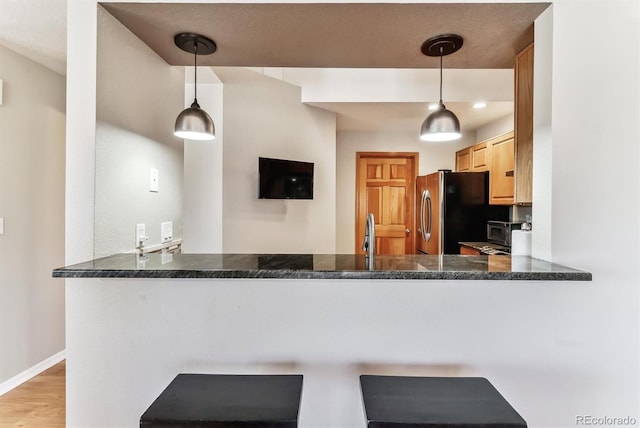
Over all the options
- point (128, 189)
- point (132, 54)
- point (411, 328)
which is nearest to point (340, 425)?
point (411, 328)

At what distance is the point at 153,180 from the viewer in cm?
182

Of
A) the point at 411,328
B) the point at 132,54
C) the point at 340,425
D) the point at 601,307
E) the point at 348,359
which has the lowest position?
the point at 340,425

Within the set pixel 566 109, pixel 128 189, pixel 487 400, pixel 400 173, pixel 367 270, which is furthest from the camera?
pixel 400 173

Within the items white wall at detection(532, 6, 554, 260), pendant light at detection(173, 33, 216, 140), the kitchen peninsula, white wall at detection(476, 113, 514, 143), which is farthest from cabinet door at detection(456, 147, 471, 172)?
pendant light at detection(173, 33, 216, 140)

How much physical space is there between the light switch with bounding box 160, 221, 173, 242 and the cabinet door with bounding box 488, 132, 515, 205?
Answer: 3117 millimetres

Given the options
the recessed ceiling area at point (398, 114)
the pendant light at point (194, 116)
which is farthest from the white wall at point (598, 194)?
the recessed ceiling area at point (398, 114)

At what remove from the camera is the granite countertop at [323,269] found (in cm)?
117

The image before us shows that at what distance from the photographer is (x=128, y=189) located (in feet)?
5.24

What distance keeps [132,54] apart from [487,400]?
209cm

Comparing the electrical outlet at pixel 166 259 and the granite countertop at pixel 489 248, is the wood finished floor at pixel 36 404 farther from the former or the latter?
the granite countertop at pixel 489 248

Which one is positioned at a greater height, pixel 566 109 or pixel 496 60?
pixel 496 60

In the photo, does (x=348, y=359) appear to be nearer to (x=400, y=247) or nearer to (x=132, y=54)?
(x=132, y=54)

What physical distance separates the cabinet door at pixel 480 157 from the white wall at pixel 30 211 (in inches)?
165

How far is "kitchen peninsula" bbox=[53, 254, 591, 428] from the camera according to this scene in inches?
52.2
